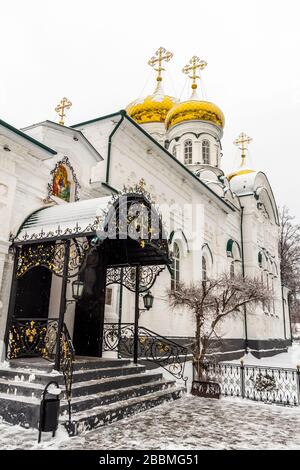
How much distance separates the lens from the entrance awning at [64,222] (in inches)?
237

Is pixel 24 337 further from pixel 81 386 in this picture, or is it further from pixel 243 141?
pixel 243 141

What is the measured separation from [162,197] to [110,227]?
7.12m

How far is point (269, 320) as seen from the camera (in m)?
21.5

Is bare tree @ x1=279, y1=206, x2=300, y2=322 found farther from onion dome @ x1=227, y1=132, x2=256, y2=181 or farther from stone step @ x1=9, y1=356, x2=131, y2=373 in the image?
stone step @ x1=9, y1=356, x2=131, y2=373

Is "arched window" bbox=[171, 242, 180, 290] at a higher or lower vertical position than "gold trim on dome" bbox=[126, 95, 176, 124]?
lower

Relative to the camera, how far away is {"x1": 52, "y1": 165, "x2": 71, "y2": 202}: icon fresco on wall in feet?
26.3

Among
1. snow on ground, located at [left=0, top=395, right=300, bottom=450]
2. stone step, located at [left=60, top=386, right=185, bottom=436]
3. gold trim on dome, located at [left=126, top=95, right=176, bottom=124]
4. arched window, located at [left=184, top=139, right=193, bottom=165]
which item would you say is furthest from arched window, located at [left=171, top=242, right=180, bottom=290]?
gold trim on dome, located at [left=126, top=95, right=176, bottom=124]

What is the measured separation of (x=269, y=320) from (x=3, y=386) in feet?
61.3

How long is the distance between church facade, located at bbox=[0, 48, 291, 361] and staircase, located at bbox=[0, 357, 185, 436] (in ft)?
3.26

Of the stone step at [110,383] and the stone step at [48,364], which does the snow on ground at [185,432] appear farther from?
the stone step at [48,364]

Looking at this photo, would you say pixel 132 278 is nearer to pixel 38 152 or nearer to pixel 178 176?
pixel 38 152

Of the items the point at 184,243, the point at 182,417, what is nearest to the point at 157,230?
the point at 182,417

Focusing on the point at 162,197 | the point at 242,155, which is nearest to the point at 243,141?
the point at 242,155

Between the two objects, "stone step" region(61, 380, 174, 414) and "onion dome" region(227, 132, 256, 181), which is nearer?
"stone step" region(61, 380, 174, 414)
